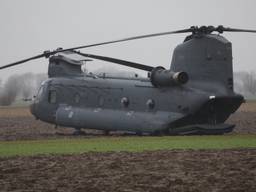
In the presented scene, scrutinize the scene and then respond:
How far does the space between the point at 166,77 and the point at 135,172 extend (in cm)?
1373

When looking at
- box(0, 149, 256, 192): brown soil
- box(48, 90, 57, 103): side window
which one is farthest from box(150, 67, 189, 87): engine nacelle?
box(0, 149, 256, 192): brown soil

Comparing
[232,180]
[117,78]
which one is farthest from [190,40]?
[232,180]

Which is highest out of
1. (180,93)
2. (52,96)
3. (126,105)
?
(52,96)

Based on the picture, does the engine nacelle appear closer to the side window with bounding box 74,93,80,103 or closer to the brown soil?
the side window with bounding box 74,93,80,103

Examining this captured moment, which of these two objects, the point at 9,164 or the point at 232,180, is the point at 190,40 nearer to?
the point at 9,164

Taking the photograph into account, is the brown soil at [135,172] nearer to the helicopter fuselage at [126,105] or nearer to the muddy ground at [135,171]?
the muddy ground at [135,171]

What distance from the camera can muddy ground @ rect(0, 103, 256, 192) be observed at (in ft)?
45.1

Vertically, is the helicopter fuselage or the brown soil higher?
the helicopter fuselage

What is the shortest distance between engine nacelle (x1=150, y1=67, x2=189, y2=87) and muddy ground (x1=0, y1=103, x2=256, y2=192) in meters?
9.31

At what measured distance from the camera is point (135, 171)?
15594 mm

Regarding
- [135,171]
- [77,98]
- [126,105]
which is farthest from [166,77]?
[135,171]

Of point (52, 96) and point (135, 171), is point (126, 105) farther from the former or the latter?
point (135, 171)

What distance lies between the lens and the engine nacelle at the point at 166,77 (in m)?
28.4

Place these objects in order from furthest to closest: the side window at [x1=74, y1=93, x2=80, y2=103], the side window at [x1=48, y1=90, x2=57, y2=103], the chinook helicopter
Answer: the side window at [x1=48, y1=90, x2=57, y2=103]
the side window at [x1=74, y1=93, x2=80, y2=103]
the chinook helicopter
